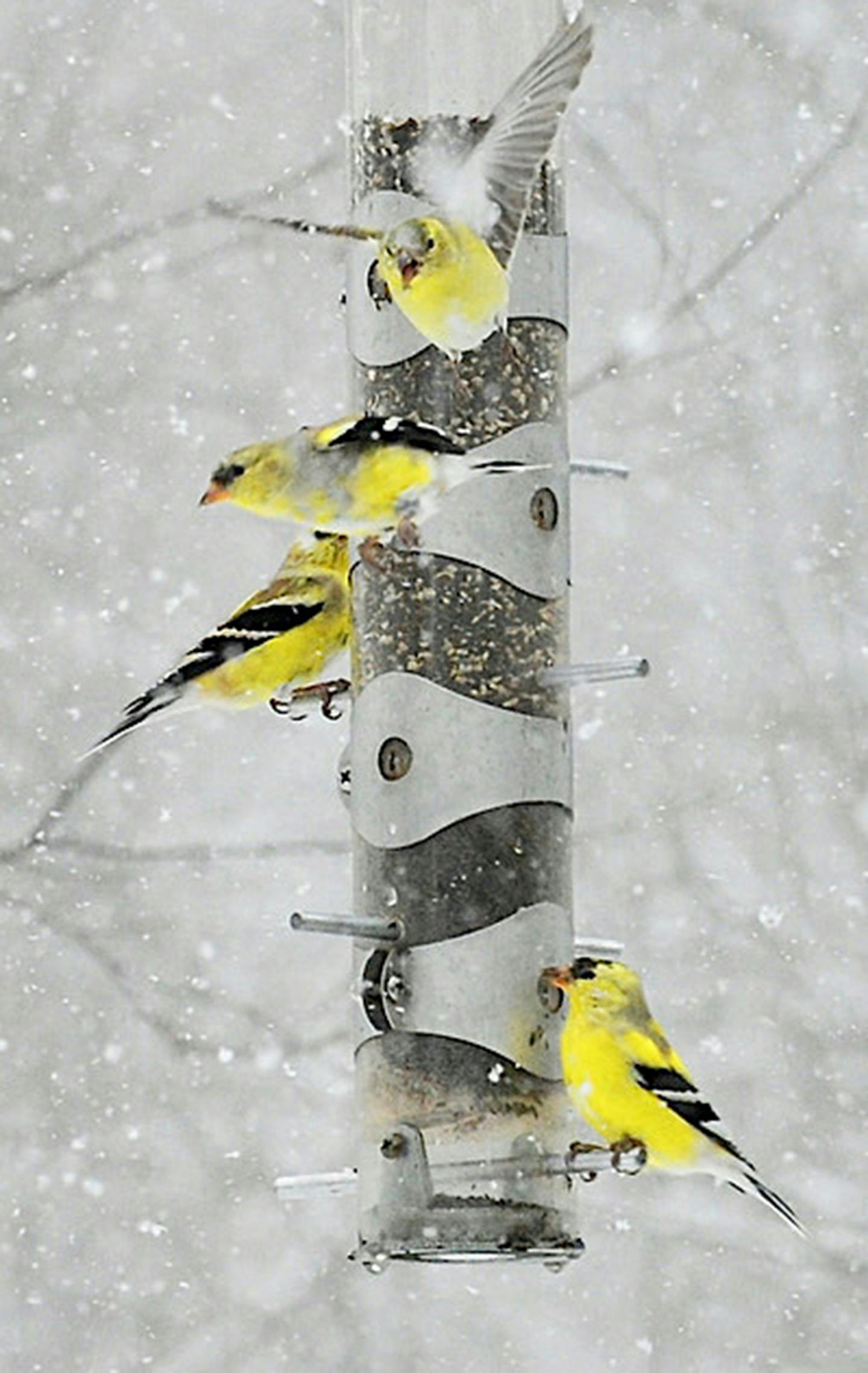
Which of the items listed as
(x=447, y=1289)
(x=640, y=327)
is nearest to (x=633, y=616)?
(x=640, y=327)

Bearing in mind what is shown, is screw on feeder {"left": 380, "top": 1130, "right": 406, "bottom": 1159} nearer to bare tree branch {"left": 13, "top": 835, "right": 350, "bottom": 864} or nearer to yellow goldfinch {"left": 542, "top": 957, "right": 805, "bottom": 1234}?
yellow goldfinch {"left": 542, "top": 957, "right": 805, "bottom": 1234}

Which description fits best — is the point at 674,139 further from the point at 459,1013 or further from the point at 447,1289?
the point at 459,1013

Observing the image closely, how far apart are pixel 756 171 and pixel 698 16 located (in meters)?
0.50

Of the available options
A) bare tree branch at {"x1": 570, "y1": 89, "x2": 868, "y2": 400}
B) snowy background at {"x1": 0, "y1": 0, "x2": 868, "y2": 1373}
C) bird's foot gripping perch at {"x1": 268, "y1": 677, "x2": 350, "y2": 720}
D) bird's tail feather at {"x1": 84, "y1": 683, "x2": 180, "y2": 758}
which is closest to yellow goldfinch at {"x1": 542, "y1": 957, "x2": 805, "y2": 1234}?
bird's foot gripping perch at {"x1": 268, "y1": 677, "x2": 350, "y2": 720}

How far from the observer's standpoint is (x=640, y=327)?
26.9 ft

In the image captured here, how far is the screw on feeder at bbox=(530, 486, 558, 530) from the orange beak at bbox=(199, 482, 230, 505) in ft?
1.31

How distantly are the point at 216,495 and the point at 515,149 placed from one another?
0.51m

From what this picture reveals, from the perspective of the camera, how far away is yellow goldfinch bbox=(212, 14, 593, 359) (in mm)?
3004

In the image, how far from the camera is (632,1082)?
3135 millimetres

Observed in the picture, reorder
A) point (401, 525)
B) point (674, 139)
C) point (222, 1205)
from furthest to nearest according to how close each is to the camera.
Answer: point (674, 139), point (222, 1205), point (401, 525)

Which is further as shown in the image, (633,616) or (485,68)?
(633,616)

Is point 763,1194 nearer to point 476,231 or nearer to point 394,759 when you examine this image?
point 394,759

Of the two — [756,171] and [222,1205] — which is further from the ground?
[756,171]

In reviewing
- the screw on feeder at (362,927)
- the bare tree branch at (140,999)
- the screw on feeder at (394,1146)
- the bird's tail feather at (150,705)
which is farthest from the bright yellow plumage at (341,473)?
the bare tree branch at (140,999)
